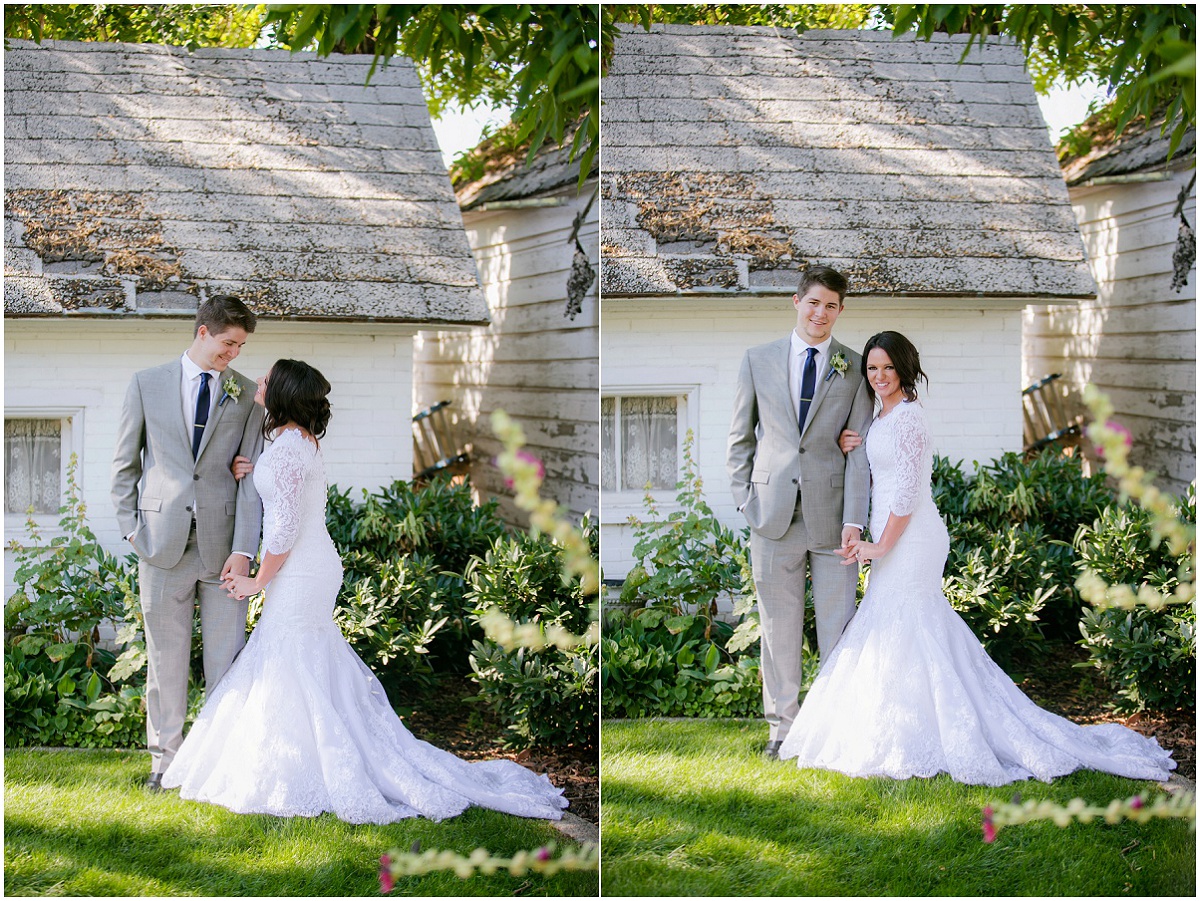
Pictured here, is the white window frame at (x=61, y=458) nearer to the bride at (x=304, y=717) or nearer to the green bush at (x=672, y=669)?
the bride at (x=304, y=717)

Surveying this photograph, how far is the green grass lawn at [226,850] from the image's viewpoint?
3176mm

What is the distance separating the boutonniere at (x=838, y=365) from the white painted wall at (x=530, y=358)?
29.5 inches

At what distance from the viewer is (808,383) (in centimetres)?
329

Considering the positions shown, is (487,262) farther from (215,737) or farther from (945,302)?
(215,737)

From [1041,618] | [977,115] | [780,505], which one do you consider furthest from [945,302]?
[1041,618]

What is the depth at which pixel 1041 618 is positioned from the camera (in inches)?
147

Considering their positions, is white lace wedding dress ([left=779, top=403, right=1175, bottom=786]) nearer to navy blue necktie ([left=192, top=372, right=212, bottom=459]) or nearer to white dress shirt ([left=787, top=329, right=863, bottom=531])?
white dress shirt ([left=787, top=329, right=863, bottom=531])

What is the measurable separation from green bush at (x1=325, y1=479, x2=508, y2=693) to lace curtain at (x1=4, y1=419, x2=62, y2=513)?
0.99 metres

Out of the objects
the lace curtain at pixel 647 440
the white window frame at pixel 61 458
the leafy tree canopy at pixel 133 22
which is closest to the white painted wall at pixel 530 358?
the lace curtain at pixel 647 440

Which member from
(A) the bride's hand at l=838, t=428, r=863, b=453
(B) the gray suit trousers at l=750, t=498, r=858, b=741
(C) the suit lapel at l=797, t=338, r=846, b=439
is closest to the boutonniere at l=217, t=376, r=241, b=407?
(B) the gray suit trousers at l=750, t=498, r=858, b=741

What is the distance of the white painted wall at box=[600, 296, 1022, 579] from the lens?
328 cm

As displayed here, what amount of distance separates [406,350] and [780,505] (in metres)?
1.49

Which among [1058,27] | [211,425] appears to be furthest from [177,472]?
[1058,27]

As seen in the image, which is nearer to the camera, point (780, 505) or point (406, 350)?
point (780, 505)
